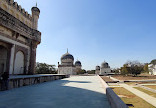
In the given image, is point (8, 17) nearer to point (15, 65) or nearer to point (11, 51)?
point (11, 51)

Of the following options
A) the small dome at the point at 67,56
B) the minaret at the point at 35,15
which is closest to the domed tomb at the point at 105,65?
the small dome at the point at 67,56

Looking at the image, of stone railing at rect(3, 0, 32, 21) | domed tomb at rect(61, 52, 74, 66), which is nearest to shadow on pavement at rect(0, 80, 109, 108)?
stone railing at rect(3, 0, 32, 21)

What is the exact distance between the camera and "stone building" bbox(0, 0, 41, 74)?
40.9ft

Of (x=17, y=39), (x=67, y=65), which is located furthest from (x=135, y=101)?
(x=67, y=65)

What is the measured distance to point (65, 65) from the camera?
5569 cm

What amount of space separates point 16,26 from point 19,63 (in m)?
4.94

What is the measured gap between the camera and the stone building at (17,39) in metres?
12.5

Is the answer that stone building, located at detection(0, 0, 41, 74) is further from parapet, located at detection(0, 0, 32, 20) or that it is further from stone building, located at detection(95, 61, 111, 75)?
stone building, located at detection(95, 61, 111, 75)

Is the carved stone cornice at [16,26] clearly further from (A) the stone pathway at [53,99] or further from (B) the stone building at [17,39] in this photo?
(A) the stone pathway at [53,99]

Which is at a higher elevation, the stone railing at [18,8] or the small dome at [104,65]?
the stone railing at [18,8]

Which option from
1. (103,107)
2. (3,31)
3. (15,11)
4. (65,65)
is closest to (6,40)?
(3,31)

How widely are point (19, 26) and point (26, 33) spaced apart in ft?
5.32

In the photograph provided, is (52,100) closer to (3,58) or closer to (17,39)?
(3,58)

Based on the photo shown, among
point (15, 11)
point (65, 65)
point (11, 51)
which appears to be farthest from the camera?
point (65, 65)
